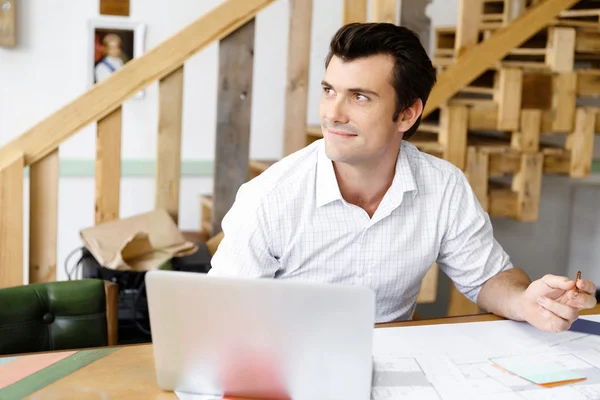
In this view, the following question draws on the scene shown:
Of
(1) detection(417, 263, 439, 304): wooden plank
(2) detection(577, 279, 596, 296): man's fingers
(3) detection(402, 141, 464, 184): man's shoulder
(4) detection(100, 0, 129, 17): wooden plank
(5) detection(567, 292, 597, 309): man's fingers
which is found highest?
(4) detection(100, 0, 129, 17): wooden plank

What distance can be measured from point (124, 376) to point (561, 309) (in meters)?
0.90

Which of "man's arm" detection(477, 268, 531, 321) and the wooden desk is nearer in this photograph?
the wooden desk

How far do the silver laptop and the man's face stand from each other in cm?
70

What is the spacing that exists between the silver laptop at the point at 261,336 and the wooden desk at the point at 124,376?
5 centimetres

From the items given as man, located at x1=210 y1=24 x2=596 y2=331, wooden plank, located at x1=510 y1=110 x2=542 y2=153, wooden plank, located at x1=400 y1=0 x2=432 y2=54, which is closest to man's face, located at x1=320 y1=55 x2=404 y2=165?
man, located at x1=210 y1=24 x2=596 y2=331

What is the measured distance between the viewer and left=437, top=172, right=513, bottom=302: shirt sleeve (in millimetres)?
1913

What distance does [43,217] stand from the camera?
2510 millimetres

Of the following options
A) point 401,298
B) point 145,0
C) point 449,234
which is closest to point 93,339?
point 401,298

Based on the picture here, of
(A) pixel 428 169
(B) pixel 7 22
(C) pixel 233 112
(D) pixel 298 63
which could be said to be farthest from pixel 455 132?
(B) pixel 7 22

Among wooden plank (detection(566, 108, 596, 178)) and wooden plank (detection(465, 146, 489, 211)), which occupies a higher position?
wooden plank (detection(566, 108, 596, 178))

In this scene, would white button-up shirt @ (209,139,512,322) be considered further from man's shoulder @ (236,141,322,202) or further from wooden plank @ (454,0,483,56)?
wooden plank @ (454,0,483,56)

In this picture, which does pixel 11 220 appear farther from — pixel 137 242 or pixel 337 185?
pixel 337 185

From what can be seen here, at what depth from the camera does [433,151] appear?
3008mm

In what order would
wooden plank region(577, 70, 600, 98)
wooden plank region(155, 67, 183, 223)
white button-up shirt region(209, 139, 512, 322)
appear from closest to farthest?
1. white button-up shirt region(209, 139, 512, 322)
2. wooden plank region(155, 67, 183, 223)
3. wooden plank region(577, 70, 600, 98)
